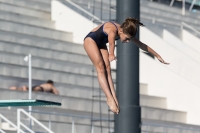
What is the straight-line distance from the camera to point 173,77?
19.8 metres

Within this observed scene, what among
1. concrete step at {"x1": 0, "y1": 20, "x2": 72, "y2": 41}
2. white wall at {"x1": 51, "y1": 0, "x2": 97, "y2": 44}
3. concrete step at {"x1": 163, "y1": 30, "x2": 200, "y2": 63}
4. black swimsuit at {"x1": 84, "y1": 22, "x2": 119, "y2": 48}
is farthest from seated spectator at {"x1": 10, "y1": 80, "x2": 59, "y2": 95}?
black swimsuit at {"x1": 84, "y1": 22, "x2": 119, "y2": 48}

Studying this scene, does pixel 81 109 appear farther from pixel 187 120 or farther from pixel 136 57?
pixel 136 57

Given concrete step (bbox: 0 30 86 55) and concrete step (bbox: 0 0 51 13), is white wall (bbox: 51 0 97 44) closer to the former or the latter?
concrete step (bbox: 0 0 51 13)

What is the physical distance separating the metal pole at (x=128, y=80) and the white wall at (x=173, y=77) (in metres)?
6.38

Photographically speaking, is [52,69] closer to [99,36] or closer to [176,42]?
[176,42]

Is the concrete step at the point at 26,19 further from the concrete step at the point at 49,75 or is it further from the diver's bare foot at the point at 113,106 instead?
the diver's bare foot at the point at 113,106

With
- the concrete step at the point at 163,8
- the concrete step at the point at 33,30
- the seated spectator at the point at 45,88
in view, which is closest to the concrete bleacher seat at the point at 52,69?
the concrete step at the point at 33,30

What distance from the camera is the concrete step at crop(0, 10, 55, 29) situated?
64.6 ft

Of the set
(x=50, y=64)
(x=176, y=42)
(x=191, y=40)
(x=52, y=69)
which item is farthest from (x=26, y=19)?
(x=191, y=40)

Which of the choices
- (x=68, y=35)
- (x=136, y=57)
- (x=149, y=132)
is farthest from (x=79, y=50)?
(x=136, y=57)

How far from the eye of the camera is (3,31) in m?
18.8

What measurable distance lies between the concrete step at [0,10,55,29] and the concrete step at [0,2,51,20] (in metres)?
0.38

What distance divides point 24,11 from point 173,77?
14.7 ft

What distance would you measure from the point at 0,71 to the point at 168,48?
Answer: 5749 millimetres
